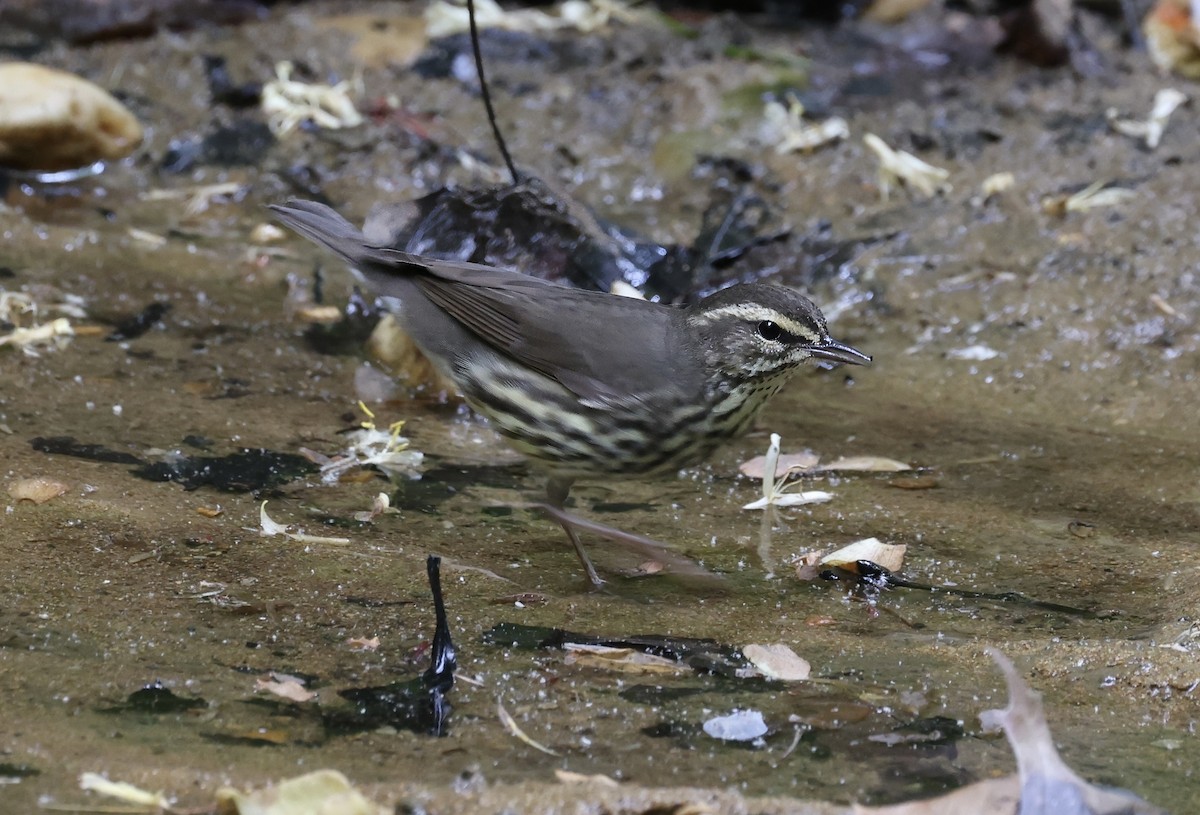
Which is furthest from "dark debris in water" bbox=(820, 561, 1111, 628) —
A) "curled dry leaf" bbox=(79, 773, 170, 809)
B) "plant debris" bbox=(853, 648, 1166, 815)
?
"curled dry leaf" bbox=(79, 773, 170, 809)

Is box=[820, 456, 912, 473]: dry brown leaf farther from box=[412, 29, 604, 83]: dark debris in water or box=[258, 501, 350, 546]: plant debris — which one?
box=[412, 29, 604, 83]: dark debris in water

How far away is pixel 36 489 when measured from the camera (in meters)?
3.90

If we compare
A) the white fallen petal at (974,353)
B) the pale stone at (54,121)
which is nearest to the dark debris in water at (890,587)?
the white fallen petal at (974,353)

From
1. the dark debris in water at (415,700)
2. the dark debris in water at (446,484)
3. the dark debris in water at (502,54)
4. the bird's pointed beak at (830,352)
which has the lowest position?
the dark debris in water at (446,484)

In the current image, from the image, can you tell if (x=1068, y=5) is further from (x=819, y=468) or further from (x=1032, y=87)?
(x=819, y=468)

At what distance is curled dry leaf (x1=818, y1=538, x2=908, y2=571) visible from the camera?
3.95 meters

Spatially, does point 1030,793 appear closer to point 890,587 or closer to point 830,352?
point 890,587

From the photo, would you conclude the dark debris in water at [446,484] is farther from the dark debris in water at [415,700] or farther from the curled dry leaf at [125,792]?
the curled dry leaf at [125,792]

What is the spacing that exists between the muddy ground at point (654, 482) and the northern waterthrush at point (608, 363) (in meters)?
0.29

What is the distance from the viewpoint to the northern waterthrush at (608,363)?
4.23 metres

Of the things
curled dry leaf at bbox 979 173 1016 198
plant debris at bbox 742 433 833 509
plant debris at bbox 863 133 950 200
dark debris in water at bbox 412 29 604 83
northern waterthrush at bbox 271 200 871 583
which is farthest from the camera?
dark debris in water at bbox 412 29 604 83

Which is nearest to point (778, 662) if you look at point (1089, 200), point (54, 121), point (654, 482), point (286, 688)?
point (286, 688)

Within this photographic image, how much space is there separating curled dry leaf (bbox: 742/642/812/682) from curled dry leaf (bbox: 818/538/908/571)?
613 mm

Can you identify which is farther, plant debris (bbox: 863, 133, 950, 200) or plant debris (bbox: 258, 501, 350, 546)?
plant debris (bbox: 863, 133, 950, 200)
